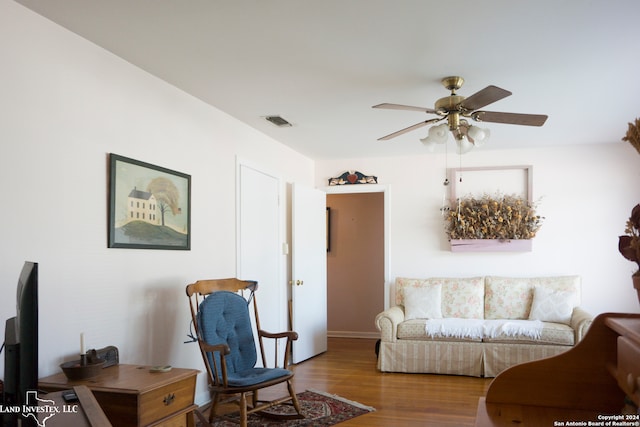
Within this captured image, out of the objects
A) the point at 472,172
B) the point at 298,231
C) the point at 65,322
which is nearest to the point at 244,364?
the point at 65,322

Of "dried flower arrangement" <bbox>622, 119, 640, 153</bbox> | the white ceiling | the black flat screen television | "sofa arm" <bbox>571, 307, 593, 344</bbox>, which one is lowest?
"sofa arm" <bbox>571, 307, 593, 344</bbox>

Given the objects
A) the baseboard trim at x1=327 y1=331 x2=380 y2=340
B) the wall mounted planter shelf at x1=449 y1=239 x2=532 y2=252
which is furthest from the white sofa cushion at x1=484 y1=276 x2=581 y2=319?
the baseboard trim at x1=327 y1=331 x2=380 y2=340

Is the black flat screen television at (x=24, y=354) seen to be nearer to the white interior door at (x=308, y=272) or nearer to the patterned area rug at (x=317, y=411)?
the patterned area rug at (x=317, y=411)

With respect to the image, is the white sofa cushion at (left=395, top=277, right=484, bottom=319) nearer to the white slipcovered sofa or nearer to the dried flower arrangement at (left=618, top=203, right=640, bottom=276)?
the white slipcovered sofa

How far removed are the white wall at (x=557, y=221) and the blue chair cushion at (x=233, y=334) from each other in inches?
116

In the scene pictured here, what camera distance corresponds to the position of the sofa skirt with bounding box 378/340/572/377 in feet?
16.3

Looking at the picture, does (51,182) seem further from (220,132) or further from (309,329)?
(309,329)

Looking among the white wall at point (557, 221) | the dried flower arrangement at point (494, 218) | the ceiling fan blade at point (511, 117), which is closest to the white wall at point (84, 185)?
the ceiling fan blade at point (511, 117)

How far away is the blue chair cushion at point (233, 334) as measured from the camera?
3.46 meters

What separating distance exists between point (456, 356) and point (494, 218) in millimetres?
1716

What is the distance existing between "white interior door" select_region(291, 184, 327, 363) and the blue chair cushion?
1783 mm

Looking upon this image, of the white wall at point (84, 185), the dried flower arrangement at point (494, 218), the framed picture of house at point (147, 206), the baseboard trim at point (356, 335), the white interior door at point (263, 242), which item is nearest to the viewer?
the white wall at point (84, 185)

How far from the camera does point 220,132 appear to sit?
4.34m

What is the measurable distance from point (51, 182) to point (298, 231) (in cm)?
333
